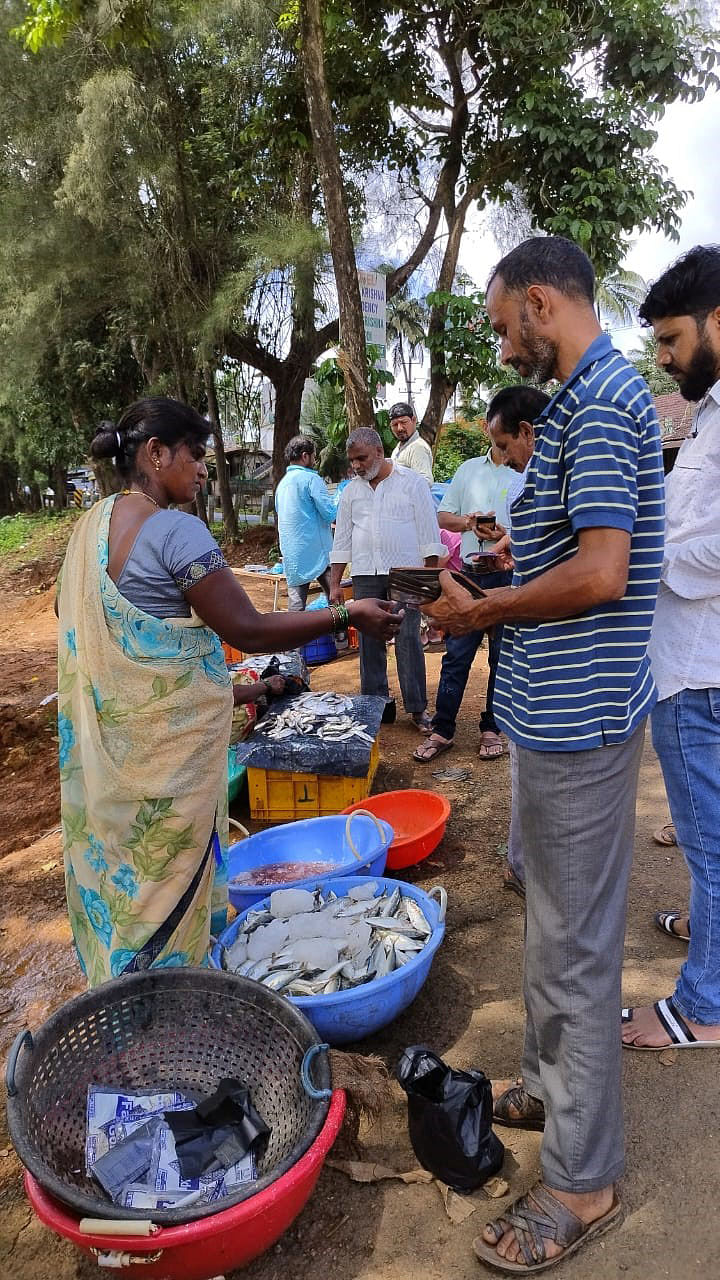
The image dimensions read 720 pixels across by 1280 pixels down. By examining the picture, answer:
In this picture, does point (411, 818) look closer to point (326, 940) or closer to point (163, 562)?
point (326, 940)

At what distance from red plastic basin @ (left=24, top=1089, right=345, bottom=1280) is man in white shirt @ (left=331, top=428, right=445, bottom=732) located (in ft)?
12.2

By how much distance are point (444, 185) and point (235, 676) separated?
8.36 m

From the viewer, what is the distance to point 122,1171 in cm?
181

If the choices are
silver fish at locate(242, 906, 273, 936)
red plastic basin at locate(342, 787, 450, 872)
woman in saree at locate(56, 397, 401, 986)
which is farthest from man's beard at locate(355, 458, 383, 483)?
silver fish at locate(242, 906, 273, 936)

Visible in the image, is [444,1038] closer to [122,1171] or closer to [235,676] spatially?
[122,1171]

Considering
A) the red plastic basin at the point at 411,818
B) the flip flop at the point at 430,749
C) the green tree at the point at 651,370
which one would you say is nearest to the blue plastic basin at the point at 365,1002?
the red plastic basin at the point at 411,818

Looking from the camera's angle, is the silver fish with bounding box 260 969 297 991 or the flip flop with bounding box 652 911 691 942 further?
the flip flop with bounding box 652 911 691 942

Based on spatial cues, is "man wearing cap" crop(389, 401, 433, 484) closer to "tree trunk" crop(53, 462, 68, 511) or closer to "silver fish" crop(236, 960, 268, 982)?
"silver fish" crop(236, 960, 268, 982)

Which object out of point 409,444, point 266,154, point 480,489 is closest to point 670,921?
point 480,489

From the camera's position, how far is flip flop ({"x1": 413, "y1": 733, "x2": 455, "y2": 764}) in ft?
16.5

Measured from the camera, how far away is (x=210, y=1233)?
1.53 meters

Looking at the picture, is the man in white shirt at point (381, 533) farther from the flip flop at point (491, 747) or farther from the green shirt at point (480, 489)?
the flip flop at point (491, 747)

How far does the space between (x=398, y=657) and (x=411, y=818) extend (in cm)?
185

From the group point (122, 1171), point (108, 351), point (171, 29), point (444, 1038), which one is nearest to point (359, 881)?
point (444, 1038)
